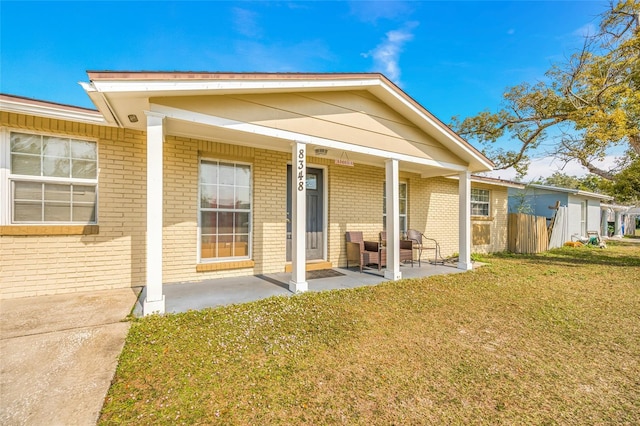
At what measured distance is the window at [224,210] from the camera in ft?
18.7

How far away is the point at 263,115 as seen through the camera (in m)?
4.62

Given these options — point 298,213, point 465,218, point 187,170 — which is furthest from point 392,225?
point 187,170

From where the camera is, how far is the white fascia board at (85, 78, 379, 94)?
3.39 metres

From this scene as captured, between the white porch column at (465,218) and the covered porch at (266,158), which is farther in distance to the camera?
the white porch column at (465,218)

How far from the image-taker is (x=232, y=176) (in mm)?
5980

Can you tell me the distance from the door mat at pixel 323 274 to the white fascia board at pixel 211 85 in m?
3.79

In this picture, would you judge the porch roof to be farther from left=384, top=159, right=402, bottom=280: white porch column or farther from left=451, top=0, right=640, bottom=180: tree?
left=451, top=0, right=640, bottom=180: tree

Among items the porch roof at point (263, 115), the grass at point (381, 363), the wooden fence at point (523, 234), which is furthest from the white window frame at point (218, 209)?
the wooden fence at point (523, 234)

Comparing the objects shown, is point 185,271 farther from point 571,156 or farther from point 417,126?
point 571,156

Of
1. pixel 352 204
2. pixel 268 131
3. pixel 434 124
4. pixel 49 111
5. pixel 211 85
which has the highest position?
pixel 434 124

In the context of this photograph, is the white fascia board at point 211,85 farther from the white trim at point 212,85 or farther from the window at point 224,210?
the window at point 224,210

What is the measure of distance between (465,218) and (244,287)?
5.89 metres

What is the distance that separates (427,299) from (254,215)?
3822 mm

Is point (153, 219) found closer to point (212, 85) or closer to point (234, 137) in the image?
point (212, 85)
